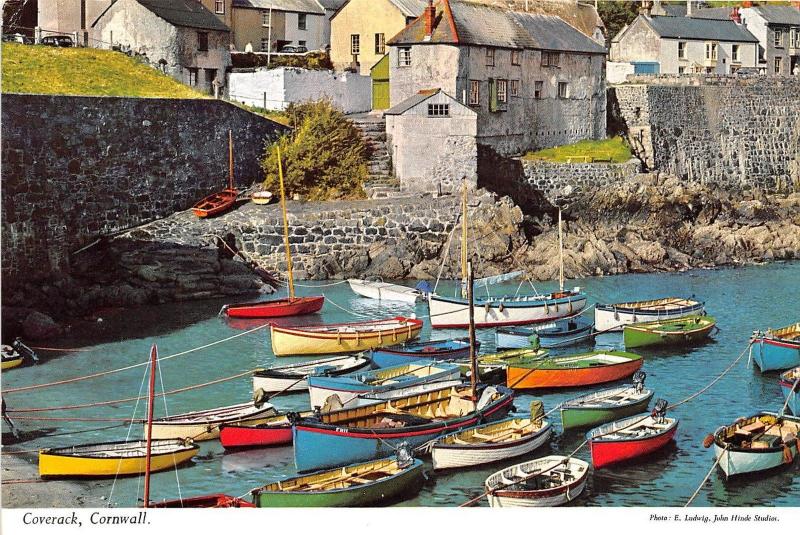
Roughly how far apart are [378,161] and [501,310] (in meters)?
12.3

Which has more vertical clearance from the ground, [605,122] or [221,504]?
[605,122]

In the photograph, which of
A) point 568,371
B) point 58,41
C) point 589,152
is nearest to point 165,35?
point 58,41

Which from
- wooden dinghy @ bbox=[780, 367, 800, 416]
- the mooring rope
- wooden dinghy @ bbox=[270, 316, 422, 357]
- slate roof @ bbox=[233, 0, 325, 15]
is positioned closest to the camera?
wooden dinghy @ bbox=[780, 367, 800, 416]

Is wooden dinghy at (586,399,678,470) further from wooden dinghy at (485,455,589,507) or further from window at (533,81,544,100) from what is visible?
window at (533,81,544,100)

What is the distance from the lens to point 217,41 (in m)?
52.9

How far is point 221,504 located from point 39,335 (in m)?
15.4

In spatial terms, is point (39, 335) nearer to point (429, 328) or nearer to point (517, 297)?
point (429, 328)

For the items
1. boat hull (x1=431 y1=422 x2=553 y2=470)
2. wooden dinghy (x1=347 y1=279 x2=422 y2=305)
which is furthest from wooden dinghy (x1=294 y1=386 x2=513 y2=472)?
wooden dinghy (x1=347 y1=279 x2=422 y2=305)

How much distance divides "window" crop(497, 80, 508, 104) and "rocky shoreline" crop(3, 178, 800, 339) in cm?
438

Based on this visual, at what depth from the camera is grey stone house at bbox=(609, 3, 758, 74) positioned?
64438 millimetres

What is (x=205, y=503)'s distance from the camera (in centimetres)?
2261

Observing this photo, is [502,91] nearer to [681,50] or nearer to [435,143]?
[435,143]

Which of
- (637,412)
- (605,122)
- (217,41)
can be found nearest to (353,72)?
(217,41)

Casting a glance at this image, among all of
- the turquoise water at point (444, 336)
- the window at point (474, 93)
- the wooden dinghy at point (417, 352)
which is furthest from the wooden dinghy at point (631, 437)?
the window at point (474, 93)
